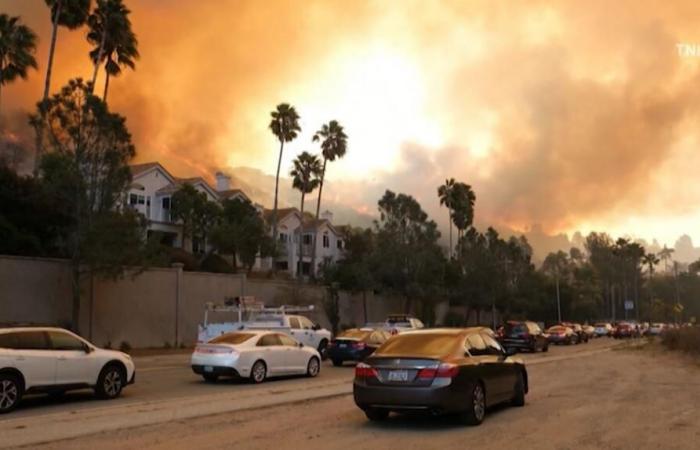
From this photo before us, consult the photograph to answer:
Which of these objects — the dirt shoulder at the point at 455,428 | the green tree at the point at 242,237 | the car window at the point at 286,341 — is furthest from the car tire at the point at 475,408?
the green tree at the point at 242,237

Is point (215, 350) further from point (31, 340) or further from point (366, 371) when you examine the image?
point (366, 371)

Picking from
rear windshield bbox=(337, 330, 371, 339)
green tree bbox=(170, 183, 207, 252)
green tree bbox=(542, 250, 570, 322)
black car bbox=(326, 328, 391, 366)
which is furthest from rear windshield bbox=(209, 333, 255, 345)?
green tree bbox=(542, 250, 570, 322)

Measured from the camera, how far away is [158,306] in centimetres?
3616

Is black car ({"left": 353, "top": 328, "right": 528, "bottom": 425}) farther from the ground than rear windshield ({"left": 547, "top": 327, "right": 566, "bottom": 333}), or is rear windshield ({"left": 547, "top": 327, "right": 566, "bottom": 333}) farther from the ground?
black car ({"left": 353, "top": 328, "right": 528, "bottom": 425})

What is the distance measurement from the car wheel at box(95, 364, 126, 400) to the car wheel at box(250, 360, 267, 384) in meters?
4.00

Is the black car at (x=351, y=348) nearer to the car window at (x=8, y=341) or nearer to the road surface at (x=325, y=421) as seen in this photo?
the road surface at (x=325, y=421)

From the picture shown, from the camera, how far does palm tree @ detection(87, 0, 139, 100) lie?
158 ft

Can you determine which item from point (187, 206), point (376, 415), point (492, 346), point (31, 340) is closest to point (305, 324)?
point (31, 340)

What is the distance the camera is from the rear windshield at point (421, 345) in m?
10.9

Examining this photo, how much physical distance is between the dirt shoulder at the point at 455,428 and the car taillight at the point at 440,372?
803mm

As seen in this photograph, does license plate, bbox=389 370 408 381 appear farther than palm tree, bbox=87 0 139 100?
No

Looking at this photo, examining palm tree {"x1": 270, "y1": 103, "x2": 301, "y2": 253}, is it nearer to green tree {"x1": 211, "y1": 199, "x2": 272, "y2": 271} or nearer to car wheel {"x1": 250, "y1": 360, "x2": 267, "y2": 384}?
green tree {"x1": 211, "y1": 199, "x2": 272, "y2": 271}

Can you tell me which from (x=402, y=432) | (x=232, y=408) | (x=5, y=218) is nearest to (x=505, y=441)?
(x=402, y=432)

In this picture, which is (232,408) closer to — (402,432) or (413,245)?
(402,432)
